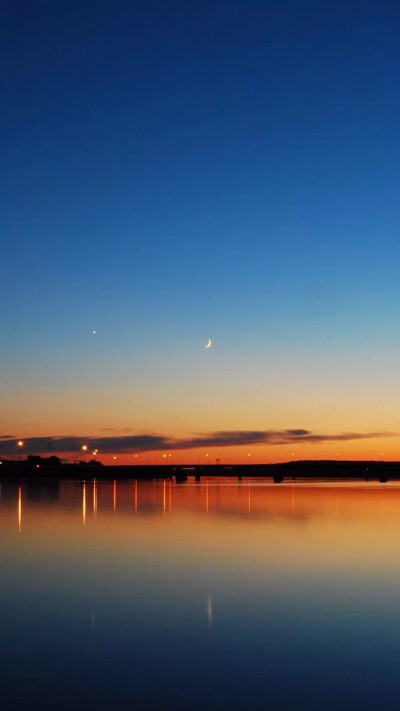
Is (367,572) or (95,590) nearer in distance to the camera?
(95,590)

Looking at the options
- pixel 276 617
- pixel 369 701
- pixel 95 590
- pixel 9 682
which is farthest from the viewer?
pixel 95 590

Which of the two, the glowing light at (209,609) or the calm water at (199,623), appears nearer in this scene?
the calm water at (199,623)

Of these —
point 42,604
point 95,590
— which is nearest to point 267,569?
point 95,590

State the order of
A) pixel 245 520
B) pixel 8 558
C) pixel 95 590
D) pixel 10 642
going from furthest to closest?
pixel 245 520
pixel 8 558
pixel 95 590
pixel 10 642

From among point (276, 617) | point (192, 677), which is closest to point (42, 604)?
point (276, 617)

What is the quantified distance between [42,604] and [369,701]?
1793cm

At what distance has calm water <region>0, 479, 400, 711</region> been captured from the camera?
63.2 feet

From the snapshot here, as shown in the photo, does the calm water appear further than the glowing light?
No

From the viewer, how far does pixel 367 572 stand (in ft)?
138

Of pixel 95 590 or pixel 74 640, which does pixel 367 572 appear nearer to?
pixel 95 590

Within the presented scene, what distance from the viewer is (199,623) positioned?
2805cm

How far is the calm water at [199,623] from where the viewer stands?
1925 centimetres

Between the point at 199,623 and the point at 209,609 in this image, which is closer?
the point at 199,623

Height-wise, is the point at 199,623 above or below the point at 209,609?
above
